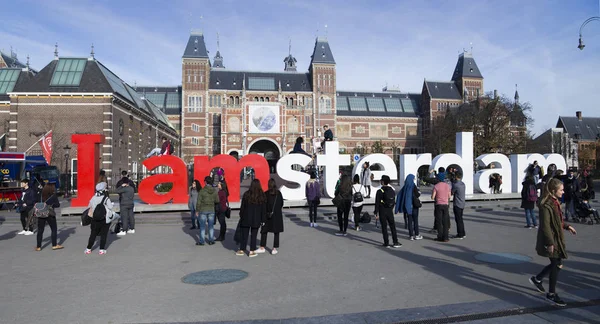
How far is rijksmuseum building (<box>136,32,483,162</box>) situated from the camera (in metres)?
53.3

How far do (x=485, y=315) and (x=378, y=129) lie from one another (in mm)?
60969

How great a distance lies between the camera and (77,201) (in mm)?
13656

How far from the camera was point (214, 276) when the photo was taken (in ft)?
19.1

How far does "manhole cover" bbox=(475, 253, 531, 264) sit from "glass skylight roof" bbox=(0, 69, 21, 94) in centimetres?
3858

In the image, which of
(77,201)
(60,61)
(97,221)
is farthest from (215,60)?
(97,221)

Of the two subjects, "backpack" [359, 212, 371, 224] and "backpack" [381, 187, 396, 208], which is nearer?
"backpack" [381, 187, 396, 208]

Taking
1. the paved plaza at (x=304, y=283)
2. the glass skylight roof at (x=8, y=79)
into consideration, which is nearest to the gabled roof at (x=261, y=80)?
the glass skylight roof at (x=8, y=79)

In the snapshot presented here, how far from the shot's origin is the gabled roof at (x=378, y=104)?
64375 mm

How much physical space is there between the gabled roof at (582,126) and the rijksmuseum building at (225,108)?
1499 centimetres

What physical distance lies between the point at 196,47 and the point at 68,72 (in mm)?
28355

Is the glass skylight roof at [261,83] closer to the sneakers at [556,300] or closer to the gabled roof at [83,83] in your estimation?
the gabled roof at [83,83]

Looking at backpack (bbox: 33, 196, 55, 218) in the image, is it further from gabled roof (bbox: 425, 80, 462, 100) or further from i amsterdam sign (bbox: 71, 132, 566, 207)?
gabled roof (bbox: 425, 80, 462, 100)

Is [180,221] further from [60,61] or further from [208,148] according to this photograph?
[208,148]

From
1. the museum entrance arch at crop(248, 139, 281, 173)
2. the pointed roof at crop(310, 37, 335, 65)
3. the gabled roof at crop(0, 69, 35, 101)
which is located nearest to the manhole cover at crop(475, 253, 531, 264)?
the gabled roof at crop(0, 69, 35, 101)
